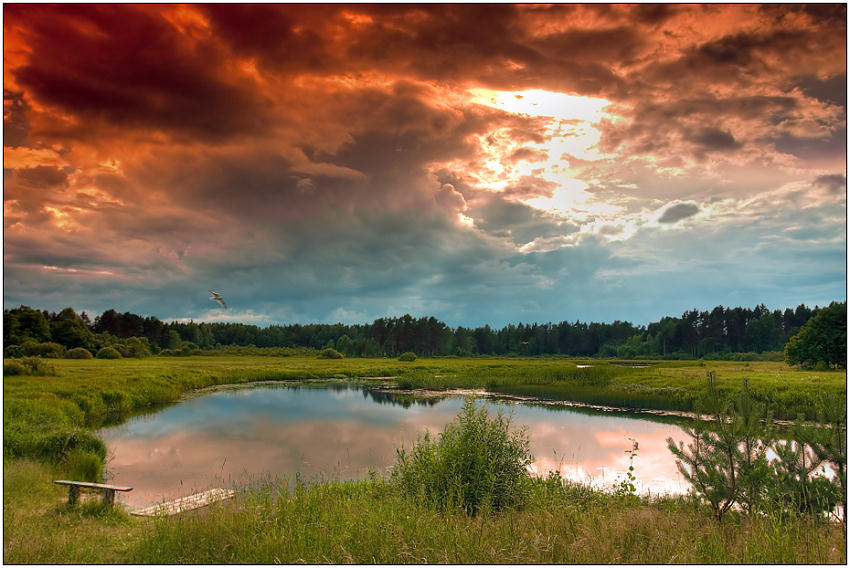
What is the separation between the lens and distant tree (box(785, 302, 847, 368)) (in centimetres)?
5044

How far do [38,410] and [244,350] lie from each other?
97.2m

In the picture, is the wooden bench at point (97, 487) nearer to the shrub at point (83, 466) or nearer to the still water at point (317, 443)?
the still water at point (317, 443)

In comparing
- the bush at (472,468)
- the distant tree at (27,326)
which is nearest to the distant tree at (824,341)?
the bush at (472,468)

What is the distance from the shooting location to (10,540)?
796 cm

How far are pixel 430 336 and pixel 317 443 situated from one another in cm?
11577

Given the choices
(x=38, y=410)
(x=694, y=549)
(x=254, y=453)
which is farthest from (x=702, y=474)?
(x=38, y=410)

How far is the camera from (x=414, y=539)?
7074 millimetres

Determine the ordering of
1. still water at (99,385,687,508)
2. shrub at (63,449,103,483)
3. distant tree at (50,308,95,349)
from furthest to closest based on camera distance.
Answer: distant tree at (50,308,95,349)
still water at (99,385,687,508)
shrub at (63,449,103,483)

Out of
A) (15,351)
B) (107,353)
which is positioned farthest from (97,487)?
(107,353)

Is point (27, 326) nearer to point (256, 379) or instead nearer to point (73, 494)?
point (256, 379)

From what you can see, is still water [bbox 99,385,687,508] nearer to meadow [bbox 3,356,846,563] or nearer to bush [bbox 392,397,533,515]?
bush [bbox 392,397,533,515]

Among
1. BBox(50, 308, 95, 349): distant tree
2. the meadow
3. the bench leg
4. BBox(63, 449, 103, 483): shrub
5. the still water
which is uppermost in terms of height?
BBox(50, 308, 95, 349): distant tree

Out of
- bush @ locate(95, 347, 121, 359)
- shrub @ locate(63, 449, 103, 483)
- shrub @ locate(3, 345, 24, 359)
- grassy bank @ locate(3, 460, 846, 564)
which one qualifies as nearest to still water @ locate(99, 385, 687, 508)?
shrub @ locate(63, 449, 103, 483)

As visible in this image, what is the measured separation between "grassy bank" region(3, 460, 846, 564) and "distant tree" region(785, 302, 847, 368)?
54.7 meters
